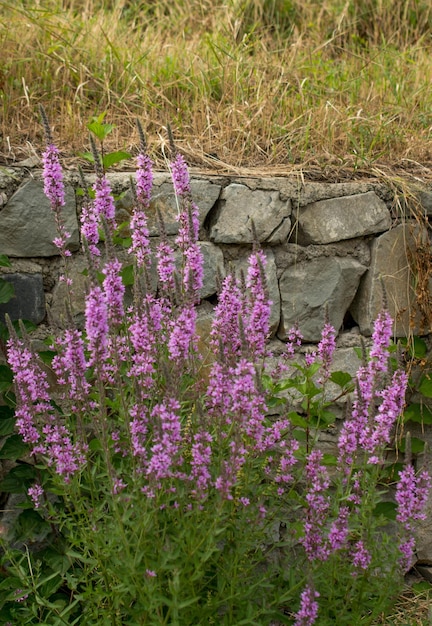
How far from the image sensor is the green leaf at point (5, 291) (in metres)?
3.42

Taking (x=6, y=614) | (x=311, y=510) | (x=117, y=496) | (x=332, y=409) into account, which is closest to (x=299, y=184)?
(x=332, y=409)

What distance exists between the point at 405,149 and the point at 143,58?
155 cm

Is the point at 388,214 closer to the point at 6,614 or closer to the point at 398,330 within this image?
the point at 398,330

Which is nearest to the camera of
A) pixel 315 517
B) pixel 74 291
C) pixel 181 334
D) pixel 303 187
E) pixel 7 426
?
pixel 181 334

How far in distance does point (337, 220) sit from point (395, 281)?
1.33 feet

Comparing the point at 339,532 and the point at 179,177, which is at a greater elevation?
the point at 179,177

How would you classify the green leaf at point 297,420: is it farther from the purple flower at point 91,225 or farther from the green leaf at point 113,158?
the green leaf at point 113,158

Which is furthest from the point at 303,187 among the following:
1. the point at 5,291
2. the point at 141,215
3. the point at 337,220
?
the point at 5,291

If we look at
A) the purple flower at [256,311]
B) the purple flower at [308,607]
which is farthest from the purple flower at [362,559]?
the purple flower at [256,311]

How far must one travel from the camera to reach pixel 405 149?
4.31 m

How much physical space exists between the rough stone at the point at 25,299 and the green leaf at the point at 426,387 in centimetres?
178

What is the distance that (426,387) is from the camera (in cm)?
390

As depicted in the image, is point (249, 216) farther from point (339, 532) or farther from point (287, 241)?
point (339, 532)

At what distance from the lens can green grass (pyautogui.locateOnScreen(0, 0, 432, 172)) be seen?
414 cm
